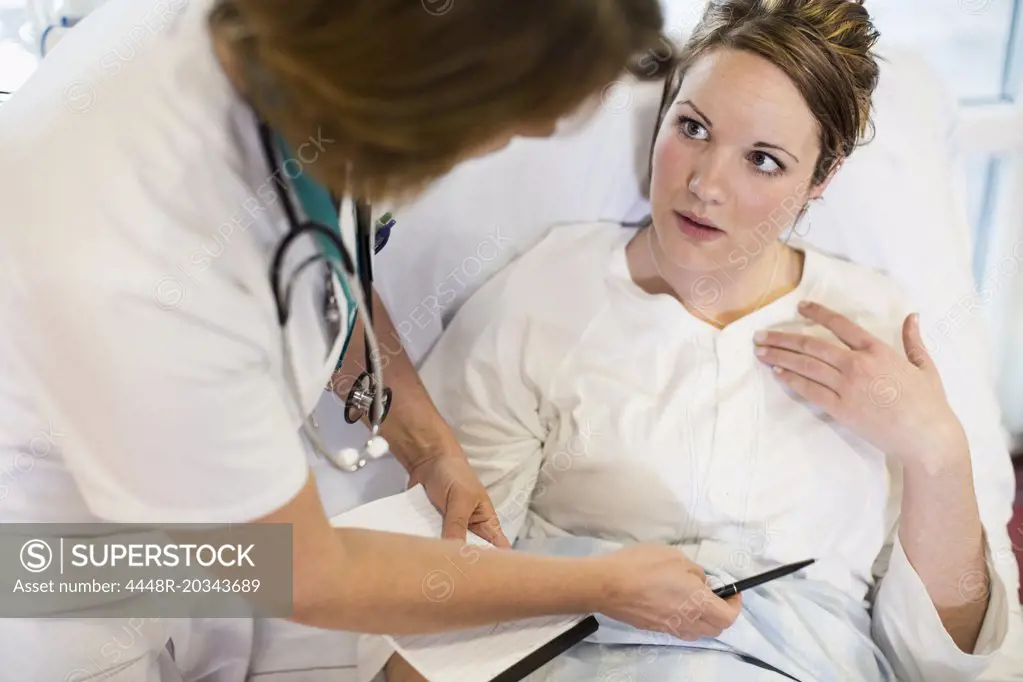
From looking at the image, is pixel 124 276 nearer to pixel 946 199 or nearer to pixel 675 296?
pixel 675 296

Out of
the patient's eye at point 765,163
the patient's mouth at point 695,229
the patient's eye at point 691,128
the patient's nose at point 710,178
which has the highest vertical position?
the patient's eye at point 691,128

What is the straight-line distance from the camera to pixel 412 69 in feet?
1.56

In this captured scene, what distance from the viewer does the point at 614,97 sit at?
808 mm

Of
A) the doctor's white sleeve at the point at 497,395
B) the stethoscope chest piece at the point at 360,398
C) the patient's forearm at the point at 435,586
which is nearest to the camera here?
the patient's forearm at the point at 435,586

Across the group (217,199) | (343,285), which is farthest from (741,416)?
(217,199)

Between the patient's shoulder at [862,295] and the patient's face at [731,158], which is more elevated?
the patient's face at [731,158]

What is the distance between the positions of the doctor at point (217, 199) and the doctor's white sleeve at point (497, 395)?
0.21 metres

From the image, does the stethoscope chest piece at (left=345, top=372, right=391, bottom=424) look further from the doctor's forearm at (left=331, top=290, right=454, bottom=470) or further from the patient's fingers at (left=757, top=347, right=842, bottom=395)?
the patient's fingers at (left=757, top=347, right=842, bottom=395)

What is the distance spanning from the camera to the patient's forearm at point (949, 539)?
0.81 m

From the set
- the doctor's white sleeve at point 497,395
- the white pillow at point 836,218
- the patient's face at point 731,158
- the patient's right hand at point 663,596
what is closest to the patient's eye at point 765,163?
the patient's face at point 731,158

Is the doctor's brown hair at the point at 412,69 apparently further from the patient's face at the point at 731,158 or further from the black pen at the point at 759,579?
the black pen at the point at 759,579

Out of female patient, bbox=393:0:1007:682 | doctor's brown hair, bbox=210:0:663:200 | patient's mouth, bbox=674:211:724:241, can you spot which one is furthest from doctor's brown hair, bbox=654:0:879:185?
doctor's brown hair, bbox=210:0:663:200

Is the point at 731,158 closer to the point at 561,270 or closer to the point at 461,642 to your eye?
the point at 561,270

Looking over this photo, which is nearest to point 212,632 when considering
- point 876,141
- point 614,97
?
point 614,97
